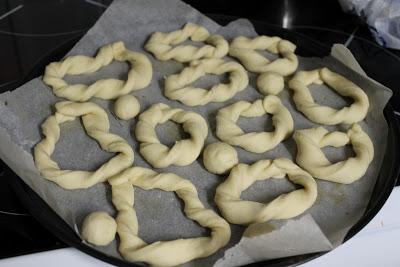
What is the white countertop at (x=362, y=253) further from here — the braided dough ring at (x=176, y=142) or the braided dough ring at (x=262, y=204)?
the braided dough ring at (x=176, y=142)

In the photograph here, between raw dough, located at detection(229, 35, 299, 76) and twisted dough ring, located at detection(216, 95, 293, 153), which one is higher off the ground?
raw dough, located at detection(229, 35, 299, 76)

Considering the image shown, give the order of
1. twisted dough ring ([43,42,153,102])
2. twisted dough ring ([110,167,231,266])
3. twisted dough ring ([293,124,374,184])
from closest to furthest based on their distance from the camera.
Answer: twisted dough ring ([110,167,231,266])
twisted dough ring ([293,124,374,184])
twisted dough ring ([43,42,153,102])

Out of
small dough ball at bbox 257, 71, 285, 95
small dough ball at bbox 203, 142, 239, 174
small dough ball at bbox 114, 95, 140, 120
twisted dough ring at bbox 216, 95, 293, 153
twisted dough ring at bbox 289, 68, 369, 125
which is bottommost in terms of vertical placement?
small dough ball at bbox 114, 95, 140, 120

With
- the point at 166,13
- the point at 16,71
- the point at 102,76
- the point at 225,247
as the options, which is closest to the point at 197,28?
the point at 166,13

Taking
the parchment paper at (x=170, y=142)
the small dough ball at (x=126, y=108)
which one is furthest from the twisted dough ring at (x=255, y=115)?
the small dough ball at (x=126, y=108)

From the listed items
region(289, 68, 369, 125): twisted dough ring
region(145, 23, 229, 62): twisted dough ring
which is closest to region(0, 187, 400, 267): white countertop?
region(289, 68, 369, 125): twisted dough ring

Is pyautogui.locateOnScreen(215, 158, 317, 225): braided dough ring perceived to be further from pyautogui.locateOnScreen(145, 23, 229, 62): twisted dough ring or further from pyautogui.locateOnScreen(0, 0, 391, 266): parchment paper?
pyautogui.locateOnScreen(145, 23, 229, 62): twisted dough ring

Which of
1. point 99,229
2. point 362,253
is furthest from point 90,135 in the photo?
point 362,253
